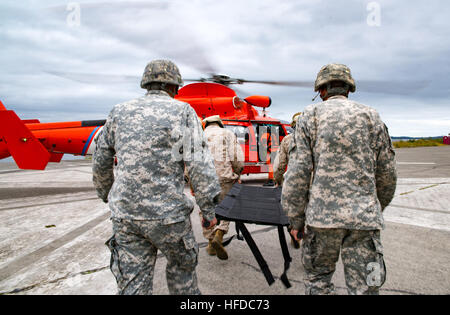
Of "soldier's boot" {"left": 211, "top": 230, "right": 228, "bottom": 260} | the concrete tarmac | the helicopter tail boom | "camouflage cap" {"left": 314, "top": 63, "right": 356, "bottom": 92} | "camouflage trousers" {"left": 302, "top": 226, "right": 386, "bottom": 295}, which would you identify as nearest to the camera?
"camouflage trousers" {"left": 302, "top": 226, "right": 386, "bottom": 295}

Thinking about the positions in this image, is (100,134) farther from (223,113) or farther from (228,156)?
(223,113)

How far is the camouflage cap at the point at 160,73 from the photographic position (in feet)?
6.35

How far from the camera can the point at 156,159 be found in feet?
5.71

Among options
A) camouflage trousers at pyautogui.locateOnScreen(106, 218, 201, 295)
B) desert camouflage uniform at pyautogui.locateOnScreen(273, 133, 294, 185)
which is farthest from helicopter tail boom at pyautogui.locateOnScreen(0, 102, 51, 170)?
camouflage trousers at pyautogui.locateOnScreen(106, 218, 201, 295)

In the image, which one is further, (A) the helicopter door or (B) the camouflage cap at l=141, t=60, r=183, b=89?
(A) the helicopter door

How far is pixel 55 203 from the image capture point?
6.18m

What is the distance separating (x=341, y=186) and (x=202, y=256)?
87.0 inches

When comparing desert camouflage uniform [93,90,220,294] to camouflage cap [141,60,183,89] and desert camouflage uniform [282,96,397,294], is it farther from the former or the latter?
desert camouflage uniform [282,96,397,294]

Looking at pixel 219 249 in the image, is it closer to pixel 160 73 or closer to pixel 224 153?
pixel 224 153

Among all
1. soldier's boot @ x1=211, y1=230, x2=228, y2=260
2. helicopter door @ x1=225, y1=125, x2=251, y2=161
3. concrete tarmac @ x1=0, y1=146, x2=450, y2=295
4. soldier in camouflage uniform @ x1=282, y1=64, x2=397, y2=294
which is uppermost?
helicopter door @ x1=225, y1=125, x2=251, y2=161

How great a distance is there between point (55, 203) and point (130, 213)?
5.66m

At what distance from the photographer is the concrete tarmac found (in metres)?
2.56

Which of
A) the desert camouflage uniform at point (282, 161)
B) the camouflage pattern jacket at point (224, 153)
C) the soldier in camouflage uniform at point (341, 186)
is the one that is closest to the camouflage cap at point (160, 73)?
the soldier in camouflage uniform at point (341, 186)
